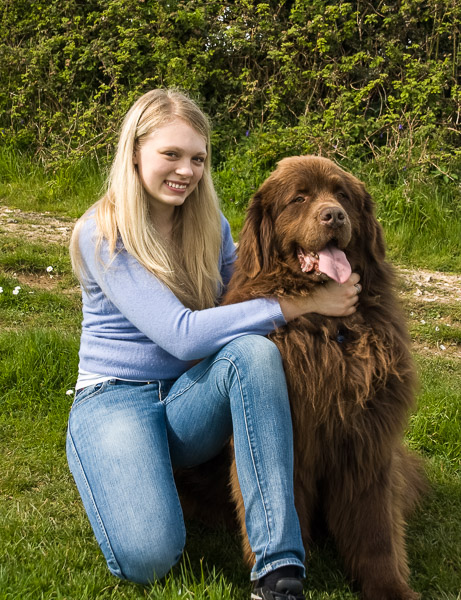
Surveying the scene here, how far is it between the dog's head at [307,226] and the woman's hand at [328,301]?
2.2 inches

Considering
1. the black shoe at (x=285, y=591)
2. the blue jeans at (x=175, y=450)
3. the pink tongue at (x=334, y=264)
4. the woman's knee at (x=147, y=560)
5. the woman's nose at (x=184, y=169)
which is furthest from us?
the woman's nose at (x=184, y=169)

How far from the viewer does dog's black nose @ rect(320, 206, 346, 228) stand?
2.52 m

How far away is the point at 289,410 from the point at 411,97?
215 inches

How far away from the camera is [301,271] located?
2715 mm

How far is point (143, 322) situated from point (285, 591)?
106 cm

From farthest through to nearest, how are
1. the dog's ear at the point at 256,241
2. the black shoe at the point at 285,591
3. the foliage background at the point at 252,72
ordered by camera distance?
the foliage background at the point at 252,72
the dog's ear at the point at 256,241
the black shoe at the point at 285,591

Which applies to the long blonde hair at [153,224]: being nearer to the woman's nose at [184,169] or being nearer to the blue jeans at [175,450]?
the woman's nose at [184,169]

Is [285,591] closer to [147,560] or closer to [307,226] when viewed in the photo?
[147,560]

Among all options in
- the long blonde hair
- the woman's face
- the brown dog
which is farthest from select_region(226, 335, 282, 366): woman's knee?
the woman's face

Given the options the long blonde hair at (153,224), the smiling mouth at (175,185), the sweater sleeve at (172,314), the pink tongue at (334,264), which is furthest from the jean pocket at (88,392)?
the pink tongue at (334,264)

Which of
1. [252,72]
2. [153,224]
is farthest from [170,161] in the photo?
[252,72]

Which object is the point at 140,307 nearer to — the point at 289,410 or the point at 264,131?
the point at 289,410

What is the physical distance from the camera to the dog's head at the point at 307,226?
2.62 meters

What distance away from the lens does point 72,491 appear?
10.6 ft
